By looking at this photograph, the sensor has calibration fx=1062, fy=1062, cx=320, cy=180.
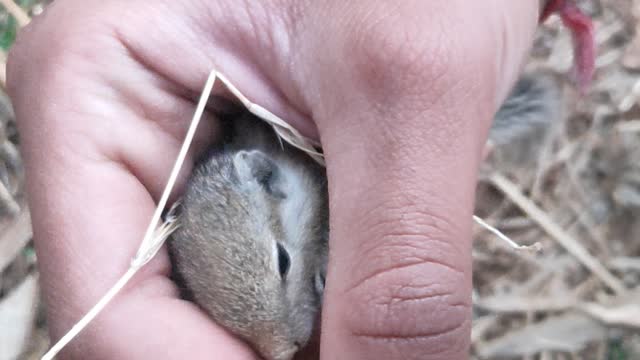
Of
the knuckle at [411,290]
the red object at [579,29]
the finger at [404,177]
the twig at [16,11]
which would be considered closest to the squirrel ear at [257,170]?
the finger at [404,177]

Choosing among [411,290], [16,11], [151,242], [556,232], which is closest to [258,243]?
[151,242]

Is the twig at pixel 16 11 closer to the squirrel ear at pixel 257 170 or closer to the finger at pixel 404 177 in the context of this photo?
the squirrel ear at pixel 257 170

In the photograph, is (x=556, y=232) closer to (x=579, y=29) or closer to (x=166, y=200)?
(x=579, y=29)

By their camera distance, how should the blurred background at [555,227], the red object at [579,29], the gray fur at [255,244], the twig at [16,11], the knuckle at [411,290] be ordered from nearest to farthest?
1. the knuckle at [411,290]
2. the gray fur at [255,244]
3. the red object at [579,29]
4. the blurred background at [555,227]
5. the twig at [16,11]

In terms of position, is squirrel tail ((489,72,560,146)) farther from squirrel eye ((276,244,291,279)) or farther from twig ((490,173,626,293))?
squirrel eye ((276,244,291,279))

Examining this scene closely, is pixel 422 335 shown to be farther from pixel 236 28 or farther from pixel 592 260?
pixel 592 260

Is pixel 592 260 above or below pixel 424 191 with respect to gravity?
below

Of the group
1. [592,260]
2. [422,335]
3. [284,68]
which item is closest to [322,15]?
[284,68]
